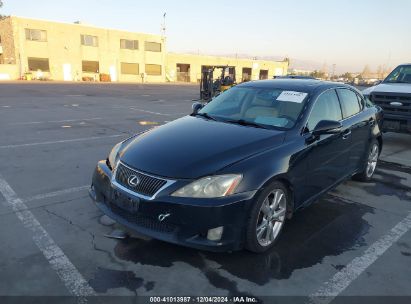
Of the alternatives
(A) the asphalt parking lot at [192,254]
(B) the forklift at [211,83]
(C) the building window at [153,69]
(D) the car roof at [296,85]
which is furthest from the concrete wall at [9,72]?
(D) the car roof at [296,85]

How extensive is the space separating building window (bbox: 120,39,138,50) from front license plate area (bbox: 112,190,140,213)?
53.9m

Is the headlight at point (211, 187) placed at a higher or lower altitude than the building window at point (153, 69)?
lower

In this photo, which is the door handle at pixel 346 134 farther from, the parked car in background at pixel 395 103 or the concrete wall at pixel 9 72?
the concrete wall at pixel 9 72

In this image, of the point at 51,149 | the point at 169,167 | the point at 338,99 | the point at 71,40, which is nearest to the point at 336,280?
the point at 169,167

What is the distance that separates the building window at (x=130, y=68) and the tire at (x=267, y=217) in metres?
54.0

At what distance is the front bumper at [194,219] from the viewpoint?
2.89m

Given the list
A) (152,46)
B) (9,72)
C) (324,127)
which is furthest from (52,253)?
(152,46)

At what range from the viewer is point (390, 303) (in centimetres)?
270

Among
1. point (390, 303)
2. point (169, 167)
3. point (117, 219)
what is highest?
point (169, 167)

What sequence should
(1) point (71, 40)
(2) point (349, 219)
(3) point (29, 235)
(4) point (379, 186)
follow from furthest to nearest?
(1) point (71, 40)
(4) point (379, 186)
(2) point (349, 219)
(3) point (29, 235)

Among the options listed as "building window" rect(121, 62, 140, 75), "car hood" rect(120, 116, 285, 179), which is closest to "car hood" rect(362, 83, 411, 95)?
"car hood" rect(120, 116, 285, 179)

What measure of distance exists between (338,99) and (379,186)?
1.78 m

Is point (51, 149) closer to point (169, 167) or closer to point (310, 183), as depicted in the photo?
point (169, 167)

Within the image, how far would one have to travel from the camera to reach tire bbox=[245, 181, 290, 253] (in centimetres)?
310
